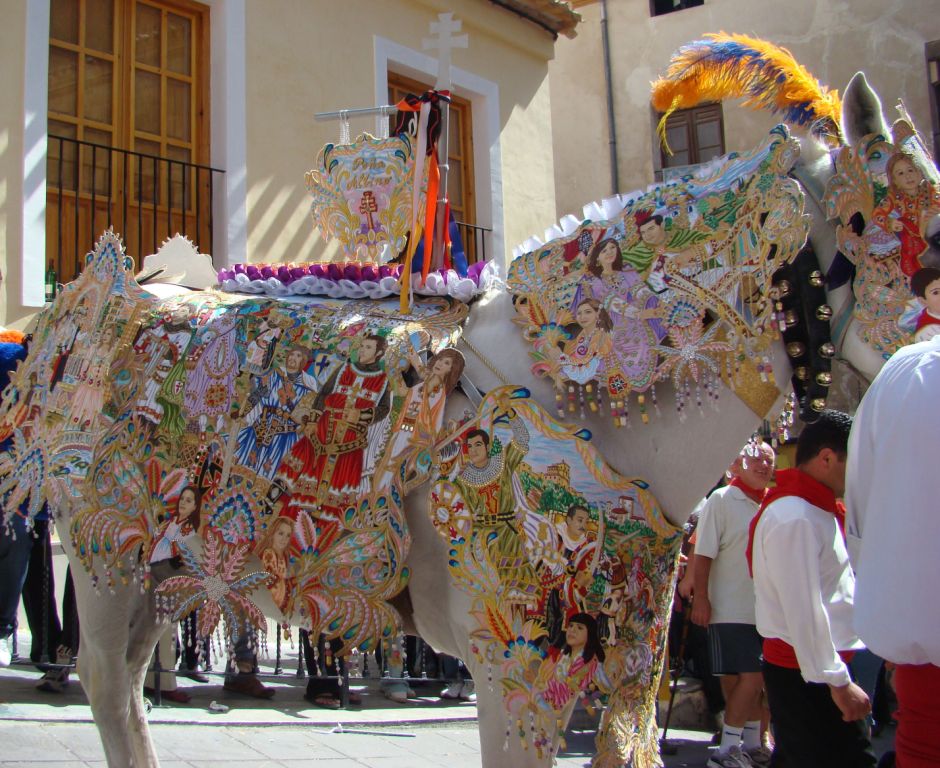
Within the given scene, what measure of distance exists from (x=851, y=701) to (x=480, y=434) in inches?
62.3

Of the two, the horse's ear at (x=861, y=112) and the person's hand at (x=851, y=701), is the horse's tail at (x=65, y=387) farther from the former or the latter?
the person's hand at (x=851, y=701)

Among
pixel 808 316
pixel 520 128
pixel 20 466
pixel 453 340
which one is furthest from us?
→ pixel 520 128

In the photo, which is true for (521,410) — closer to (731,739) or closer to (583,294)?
(583,294)

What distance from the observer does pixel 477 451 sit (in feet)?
8.46

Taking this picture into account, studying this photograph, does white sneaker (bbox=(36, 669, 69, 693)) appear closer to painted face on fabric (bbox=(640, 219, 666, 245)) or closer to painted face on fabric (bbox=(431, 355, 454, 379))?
painted face on fabric (bbox=(431, 355, 454, 379))

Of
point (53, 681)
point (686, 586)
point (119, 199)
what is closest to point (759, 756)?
point (686, 586)

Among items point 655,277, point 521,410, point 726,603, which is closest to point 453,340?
point 521,410

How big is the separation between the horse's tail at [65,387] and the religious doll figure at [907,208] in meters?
2.38

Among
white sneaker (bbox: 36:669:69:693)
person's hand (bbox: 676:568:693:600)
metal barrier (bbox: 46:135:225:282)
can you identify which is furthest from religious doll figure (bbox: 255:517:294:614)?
metal barrier (bbox: 46:135:225:282)

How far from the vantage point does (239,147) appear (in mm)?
8695

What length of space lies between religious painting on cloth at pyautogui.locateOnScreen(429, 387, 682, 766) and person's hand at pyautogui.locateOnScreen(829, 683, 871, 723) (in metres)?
0.93

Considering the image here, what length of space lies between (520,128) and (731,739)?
767cm

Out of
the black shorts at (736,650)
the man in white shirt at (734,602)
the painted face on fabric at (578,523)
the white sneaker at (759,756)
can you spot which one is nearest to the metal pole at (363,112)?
the painted face on fabric at (578,523)

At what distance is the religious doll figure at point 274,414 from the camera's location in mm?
2945
